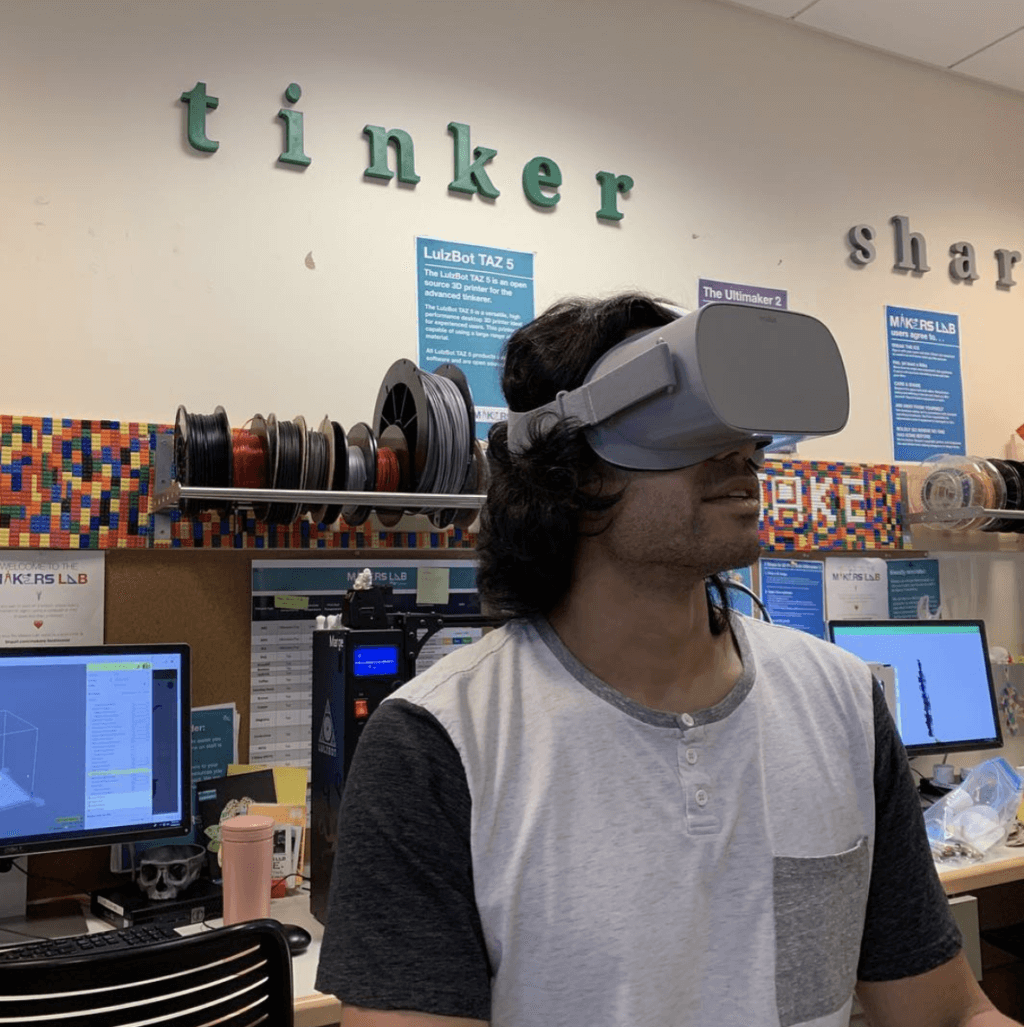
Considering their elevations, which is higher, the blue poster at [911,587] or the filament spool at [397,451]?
the filament spool at [397,451]

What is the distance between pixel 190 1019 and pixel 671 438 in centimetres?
98

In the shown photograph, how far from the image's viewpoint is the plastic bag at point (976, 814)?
2270 mm

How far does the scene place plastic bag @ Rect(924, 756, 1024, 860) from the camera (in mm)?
2270

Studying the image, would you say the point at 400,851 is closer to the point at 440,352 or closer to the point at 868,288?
the point at 440,352

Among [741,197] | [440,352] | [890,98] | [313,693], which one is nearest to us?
[313,693]

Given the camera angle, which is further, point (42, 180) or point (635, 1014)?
point (42, 180)

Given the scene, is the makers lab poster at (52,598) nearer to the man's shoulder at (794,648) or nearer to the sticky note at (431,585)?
the sticky note at (431,585)

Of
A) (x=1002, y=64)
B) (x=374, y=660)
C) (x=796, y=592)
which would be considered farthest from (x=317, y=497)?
(x=1002, y=64)

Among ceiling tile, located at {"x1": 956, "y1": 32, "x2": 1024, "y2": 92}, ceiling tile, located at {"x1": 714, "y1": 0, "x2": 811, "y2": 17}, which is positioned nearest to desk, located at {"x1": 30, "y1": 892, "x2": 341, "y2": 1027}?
ceiling tile, located at {"x1": 714, "y1": 0, "x2": 811, "y2": 17}

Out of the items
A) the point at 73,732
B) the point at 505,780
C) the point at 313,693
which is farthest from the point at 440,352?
the point at 505,780

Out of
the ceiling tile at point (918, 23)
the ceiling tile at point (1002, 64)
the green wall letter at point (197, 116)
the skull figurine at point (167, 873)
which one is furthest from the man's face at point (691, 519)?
the ceiling tile at point (1002, 64)

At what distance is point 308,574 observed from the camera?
229 cm

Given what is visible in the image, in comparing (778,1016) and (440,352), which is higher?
(440,352)

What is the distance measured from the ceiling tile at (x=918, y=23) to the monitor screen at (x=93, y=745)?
2.62 metres
